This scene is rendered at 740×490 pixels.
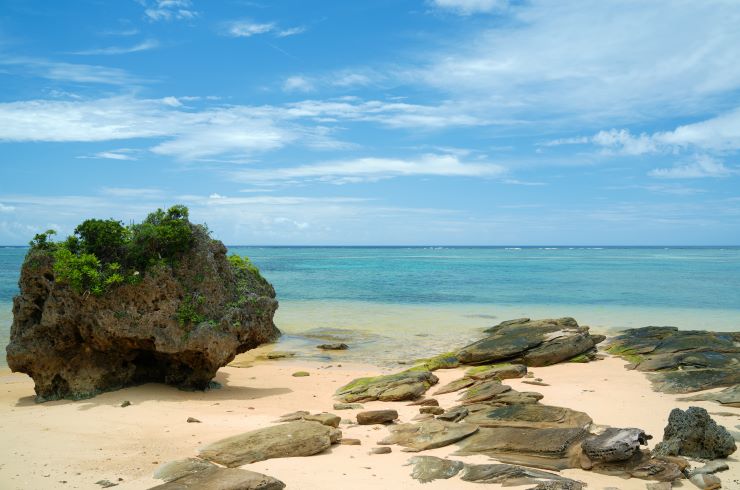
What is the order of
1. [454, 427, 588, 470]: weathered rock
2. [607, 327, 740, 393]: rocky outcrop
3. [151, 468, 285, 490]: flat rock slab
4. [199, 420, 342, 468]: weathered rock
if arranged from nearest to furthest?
[151, 468, 285, 490]: flat rock slab → [454, 427, 588, 470]: weathered rock → [199, 420, 342, 468]: weathered rock → [607, 327, 740, 393]: rocky outcrop

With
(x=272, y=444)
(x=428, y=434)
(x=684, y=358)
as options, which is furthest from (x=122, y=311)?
(x=684, y=358)

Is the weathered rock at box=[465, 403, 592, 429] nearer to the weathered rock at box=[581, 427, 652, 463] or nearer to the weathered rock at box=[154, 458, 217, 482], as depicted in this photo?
the weathered rock at box=[581, 427, 652, 463]

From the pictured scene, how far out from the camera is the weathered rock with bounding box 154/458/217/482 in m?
7.46

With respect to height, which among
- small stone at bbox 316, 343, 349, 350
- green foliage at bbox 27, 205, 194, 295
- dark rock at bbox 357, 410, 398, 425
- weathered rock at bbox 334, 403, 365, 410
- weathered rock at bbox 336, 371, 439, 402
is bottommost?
small stone at bbox 316, 343, 349, 350

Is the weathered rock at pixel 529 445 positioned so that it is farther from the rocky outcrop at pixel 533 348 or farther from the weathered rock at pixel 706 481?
the rocky outcrop at pixel 533 348

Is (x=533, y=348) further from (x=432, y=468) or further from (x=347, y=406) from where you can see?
(x=432, y=468)

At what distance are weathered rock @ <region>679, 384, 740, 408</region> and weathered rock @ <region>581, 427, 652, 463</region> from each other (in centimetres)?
434

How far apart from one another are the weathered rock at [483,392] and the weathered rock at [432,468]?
3945mm

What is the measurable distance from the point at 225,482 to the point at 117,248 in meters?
8.32

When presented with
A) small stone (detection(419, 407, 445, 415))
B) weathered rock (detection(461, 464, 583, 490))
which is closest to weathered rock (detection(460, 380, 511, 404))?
small stone (detection(419, 407, 445, 415))

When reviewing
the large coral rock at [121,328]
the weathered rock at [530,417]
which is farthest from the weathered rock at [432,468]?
the large coral rock at [121,328]

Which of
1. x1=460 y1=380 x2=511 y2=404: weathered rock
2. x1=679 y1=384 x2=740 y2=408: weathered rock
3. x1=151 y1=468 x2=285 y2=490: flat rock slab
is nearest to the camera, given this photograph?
x1=151 y1=468 x2=285 y2=490: flat rock slab

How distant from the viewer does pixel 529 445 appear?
8.16m

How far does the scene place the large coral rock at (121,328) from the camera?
12742mm
